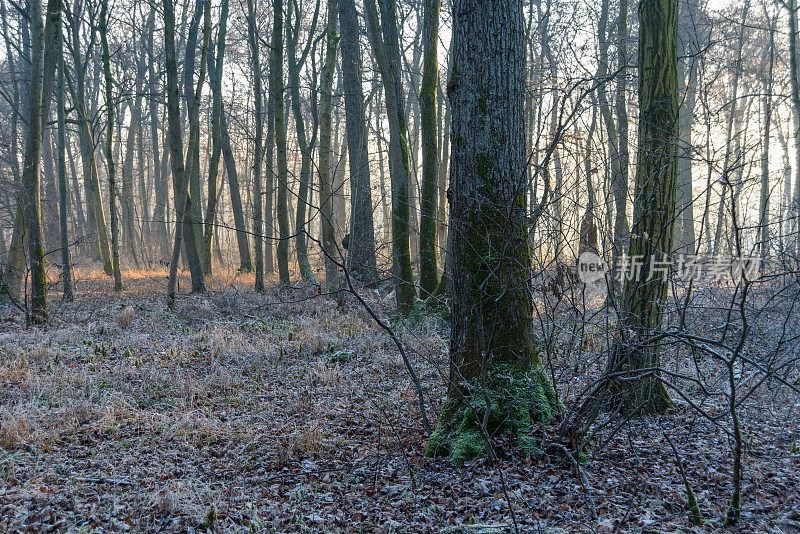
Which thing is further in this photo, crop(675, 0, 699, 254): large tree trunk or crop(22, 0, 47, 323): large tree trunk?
crop(22, 0, 47, 323): large tree trunk

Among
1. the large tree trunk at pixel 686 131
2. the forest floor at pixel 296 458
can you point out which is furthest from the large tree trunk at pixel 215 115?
the large tree trunk at pixel 686 131

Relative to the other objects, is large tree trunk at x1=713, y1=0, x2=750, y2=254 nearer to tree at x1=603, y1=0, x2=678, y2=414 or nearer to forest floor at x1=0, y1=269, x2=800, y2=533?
tree at x1=603, y1=0, x2=678, y2=414

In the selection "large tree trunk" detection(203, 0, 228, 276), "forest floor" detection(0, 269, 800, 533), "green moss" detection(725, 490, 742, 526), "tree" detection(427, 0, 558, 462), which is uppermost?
"large tree trunk" detection(203, 0, 228, 276)

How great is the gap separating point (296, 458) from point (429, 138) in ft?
21.3

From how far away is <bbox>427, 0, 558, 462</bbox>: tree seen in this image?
402cm

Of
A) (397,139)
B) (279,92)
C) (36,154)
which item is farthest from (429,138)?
(36,154)

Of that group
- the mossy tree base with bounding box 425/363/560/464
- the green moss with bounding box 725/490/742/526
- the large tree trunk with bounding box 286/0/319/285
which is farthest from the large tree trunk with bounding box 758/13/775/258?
the large tree trunk with bounding box 286/0/319/285

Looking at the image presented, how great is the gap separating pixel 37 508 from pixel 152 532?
0.92m

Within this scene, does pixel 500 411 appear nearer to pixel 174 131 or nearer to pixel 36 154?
pixel 36 154

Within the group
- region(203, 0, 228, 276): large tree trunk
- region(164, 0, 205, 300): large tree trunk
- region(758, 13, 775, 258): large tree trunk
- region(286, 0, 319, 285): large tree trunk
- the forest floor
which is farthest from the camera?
region(203, 0, 228, 276): large tree trunk

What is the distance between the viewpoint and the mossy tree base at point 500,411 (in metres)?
3.97

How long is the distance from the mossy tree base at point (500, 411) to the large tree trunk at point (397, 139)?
5.19 meters

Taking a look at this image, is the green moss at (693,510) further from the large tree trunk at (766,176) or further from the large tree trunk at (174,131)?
the large tree trunk at (174,131)

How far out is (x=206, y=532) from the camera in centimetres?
321
